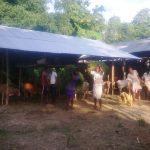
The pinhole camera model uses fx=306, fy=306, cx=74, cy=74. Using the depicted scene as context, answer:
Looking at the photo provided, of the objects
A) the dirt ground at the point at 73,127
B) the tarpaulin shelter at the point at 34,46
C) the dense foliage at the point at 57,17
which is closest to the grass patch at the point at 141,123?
the dirt ground at the point at 73,127

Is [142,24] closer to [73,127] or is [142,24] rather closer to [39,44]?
[39,44]

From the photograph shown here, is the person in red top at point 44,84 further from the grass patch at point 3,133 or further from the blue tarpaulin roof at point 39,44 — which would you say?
the grass patch at point 3,133

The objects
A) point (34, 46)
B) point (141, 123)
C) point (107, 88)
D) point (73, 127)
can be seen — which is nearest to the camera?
point (73, 127)

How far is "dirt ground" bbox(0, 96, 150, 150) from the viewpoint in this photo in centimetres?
696

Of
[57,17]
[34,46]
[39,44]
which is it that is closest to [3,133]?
[34,46]

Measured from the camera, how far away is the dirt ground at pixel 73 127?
22.8 ft

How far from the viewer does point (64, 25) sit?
24906mm

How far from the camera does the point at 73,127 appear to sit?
8.54m

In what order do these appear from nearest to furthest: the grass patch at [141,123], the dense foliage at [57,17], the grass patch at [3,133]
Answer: the grass patch at [3,133] < the grass patch at [141,123] < the dense foliage at [57,17]

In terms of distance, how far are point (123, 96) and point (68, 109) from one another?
3.42m

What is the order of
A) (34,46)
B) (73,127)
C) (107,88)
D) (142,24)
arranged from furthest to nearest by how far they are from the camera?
(142,24) < (107,88) < (34,46) < (73,127)

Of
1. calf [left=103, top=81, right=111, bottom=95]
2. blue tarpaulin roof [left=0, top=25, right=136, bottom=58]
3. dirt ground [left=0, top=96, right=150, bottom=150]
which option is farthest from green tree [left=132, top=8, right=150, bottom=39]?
dirt ground [left=0, top=96, right=150, bottom=150]

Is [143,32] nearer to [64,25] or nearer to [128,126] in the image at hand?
[64,25]

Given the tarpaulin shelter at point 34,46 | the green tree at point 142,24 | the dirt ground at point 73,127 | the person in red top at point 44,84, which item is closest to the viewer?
the dirt ground at point 73,127
